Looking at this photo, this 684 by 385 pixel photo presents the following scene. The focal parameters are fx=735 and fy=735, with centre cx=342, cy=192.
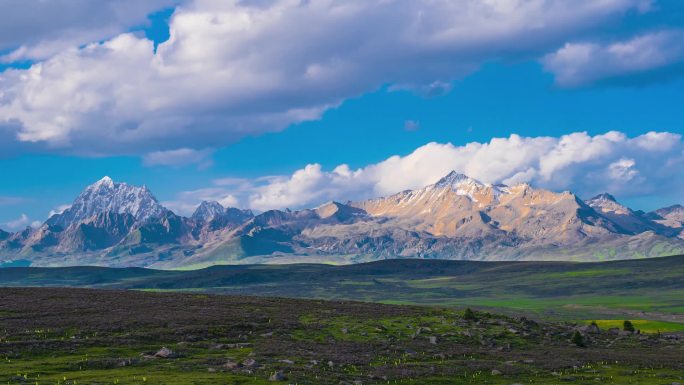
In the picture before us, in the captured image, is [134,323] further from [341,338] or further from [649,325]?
[649,325]

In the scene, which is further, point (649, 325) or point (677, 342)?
point (649, 325)

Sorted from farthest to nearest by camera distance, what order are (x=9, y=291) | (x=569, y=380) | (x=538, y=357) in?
1. (x=9, y=291)
2. (x=538, y=357)
3. (x=569, y=380)

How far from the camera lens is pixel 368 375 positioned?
243ft

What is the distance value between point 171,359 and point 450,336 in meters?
44.7


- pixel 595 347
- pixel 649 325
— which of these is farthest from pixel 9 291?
pixel 649 325

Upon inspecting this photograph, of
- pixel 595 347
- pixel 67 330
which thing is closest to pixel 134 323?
pixel 67 330

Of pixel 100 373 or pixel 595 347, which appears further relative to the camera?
pixel 595 347

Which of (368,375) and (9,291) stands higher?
(9,291)

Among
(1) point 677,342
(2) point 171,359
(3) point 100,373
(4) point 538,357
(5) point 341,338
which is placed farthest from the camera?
(1) point 677,342

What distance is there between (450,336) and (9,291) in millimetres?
91201

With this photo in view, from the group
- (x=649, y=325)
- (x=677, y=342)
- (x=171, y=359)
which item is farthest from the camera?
(x=649, y=325)

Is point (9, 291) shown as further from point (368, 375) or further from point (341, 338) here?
point (368, 375)

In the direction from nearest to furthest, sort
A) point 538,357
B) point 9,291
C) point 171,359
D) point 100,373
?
point 100,373 < point 171,359 < point 538,357 < point 9,291

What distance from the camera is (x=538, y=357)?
304 feet
